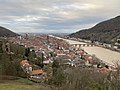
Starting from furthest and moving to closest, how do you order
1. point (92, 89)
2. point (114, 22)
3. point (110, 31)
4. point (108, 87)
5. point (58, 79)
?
1. point (114, 22)
2. point (110, 31)
3. point (58, 79)
4. point (108, 87)
5. point (92, 89)

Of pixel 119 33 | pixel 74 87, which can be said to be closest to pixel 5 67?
pixel 74 87

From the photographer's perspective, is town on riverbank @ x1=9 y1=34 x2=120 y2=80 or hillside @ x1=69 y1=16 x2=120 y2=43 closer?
town on riverbank @ x1=9 y1=34 x2=120 y2=80

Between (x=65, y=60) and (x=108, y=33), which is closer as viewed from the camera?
(x=65, y=60)

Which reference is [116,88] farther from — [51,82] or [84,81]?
[51,82]

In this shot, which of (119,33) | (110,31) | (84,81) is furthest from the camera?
(110,31)

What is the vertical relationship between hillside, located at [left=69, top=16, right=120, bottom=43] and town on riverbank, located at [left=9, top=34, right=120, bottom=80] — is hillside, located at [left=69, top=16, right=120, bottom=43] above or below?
above

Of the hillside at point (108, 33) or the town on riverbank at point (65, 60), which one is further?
the hillside at point (108, 33)

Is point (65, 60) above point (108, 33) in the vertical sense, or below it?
below

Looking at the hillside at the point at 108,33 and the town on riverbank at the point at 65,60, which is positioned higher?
the hillside at the point at 108,33

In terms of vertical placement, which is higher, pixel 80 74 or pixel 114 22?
pixel 114 22

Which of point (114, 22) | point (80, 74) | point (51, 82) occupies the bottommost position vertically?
point (51, 82)

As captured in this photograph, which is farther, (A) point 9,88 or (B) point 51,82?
(B) point 51,82
